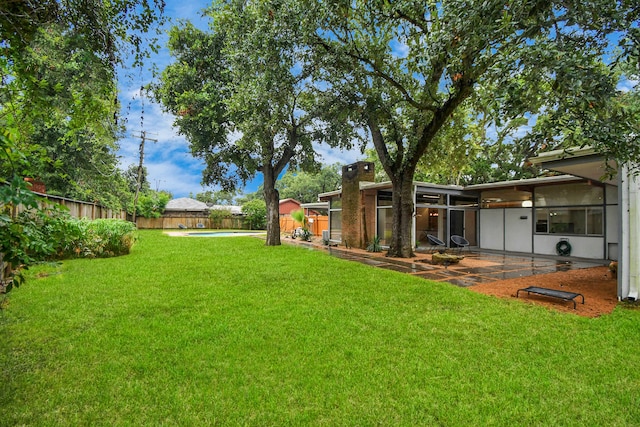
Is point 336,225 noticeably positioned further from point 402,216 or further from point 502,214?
point 502,214

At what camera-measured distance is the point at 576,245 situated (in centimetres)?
1126

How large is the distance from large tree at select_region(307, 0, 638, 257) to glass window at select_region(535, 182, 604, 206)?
571cm

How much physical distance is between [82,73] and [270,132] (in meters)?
9.04

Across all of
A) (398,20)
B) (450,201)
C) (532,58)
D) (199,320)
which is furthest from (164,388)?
(450,201)

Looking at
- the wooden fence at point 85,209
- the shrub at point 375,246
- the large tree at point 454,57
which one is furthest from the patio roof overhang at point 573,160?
the wooden fence at point 85,209

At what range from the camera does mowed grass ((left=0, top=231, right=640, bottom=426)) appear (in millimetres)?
2357

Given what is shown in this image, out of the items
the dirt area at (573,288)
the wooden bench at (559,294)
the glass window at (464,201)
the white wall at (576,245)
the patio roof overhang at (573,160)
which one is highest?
the patio roof overhang at (573,160)

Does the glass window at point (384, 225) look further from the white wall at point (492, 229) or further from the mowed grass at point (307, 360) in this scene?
the mowed grass at point (307, 360)

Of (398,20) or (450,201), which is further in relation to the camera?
(450,201)

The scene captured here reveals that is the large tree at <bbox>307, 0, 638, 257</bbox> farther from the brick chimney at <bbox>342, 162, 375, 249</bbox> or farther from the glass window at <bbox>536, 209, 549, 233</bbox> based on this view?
the glass window at <bbox>536, 209, 549, 233</bbox>

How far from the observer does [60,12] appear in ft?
9.26

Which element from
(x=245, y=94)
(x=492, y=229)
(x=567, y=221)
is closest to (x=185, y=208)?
(x=245, y=94)

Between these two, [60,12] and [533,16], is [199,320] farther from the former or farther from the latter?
[533,16]

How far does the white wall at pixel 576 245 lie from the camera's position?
10.8 metres
